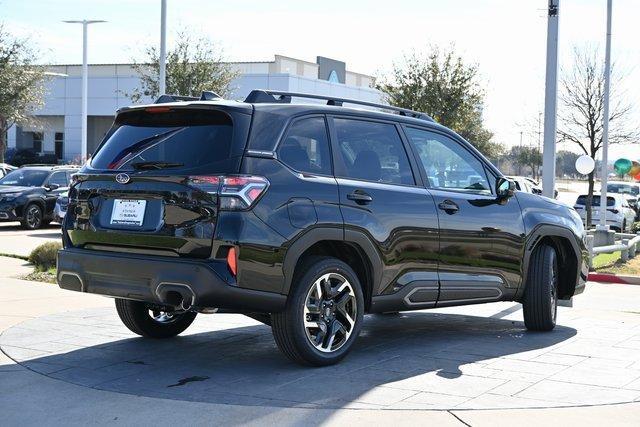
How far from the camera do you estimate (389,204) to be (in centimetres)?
677

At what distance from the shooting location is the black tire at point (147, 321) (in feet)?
24.3

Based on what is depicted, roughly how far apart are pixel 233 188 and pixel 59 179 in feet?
64.6

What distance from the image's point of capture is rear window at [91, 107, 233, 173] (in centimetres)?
606

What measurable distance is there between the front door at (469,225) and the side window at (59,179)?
60.3ft

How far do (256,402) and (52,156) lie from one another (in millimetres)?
56456

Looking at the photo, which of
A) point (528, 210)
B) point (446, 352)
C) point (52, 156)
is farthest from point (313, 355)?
point (52, 156)

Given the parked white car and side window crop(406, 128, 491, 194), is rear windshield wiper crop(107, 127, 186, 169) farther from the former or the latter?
the parked white car

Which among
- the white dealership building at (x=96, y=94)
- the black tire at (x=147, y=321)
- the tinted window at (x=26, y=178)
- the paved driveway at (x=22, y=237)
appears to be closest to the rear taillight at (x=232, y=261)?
the black tire at (x=147, y=321)

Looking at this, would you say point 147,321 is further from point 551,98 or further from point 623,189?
point 623,189

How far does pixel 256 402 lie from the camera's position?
5.47 meters

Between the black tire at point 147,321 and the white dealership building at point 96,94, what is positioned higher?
the white dealership building at point 96,94

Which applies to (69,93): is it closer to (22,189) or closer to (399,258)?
(22,189)

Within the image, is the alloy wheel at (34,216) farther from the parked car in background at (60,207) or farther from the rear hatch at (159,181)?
the rear hatch at (159,181)

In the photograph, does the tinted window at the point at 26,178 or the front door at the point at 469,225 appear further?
the tinted window at the point at 26,178
